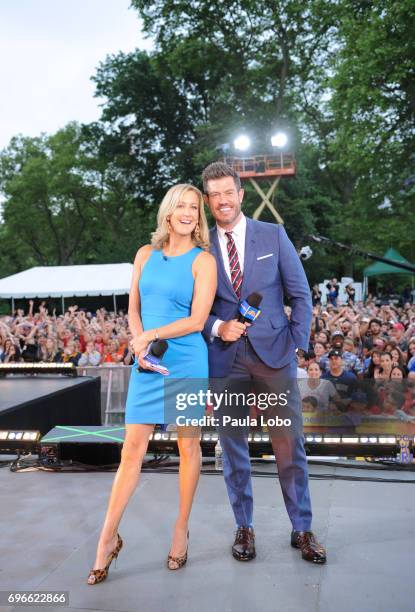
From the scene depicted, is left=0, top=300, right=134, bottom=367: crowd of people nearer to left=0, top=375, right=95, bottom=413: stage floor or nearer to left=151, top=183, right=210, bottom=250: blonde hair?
left=0, top=375, right=95, bottom=413: stage floor

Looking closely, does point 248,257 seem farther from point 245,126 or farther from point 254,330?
point 245,126

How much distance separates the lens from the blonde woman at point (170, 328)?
2395mm

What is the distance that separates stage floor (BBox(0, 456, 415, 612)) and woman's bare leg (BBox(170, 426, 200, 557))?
0.34ft

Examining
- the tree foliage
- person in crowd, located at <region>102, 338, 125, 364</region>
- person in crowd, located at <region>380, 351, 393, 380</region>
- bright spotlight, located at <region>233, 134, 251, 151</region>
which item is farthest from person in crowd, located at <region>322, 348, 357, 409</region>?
bright spotlight, located at <region>233, 134, 251, 151</region>

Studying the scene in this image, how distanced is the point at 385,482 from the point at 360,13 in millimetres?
16602

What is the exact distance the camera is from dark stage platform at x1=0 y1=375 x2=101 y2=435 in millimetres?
4016

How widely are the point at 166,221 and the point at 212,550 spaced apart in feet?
4.96

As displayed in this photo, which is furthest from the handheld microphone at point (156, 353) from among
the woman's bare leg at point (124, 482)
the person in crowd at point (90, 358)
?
the person in crowd at point (90, 358)

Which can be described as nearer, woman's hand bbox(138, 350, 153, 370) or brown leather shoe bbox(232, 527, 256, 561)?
woman's hand bbox(138, 350, 153, 370)

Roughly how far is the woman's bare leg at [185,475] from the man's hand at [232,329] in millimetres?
425

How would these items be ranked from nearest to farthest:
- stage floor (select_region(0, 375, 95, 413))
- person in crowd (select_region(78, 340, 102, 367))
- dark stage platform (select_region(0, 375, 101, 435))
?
1. dark stage platform (select_region(0, 375, 101, 435))
2. stage floor (select_region(0, 375, 95, 413))
3. person in crowd (select_region(78, 340, 102, 367))

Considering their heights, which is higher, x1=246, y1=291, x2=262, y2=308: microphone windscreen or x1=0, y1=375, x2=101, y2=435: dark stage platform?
x1=246, y1=291, x2=262, y2=308: microphone windscreen

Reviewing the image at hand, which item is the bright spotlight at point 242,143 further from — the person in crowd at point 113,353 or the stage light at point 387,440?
the stage light at point 387,440

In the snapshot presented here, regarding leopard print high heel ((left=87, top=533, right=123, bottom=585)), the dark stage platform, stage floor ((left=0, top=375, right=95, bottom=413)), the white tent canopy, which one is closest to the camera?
leopard print high heel ((left=87, top=533, right=123, bottom=585))
